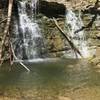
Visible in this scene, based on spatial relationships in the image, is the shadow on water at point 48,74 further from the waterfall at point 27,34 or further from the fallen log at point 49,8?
the fallen log at point 49,8

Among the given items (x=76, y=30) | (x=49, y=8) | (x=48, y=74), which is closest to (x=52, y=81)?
(x=48, y=74)

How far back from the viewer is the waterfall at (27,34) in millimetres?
18766

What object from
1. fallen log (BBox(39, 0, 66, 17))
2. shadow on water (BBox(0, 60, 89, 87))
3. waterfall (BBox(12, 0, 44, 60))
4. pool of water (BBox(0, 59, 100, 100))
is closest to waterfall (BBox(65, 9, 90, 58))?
fallen log (BBox(39, 0, 66, 17))

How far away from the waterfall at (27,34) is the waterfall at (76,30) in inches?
66.5

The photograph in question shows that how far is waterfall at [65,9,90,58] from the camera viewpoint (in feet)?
63.6

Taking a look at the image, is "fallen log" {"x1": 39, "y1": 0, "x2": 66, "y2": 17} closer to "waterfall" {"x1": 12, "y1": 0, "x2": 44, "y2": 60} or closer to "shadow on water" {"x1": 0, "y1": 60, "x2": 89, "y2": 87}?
"waterfall" {"x1": 12, "y1": 0, "x2": 44, "y2": 60}

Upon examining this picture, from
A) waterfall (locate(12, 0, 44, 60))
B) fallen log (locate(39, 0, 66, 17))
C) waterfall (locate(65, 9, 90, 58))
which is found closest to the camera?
waterfall (locate(12, 0, 44, 60))

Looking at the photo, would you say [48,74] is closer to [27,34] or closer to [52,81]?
[52,81]

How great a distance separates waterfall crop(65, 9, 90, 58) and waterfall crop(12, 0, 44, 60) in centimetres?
169

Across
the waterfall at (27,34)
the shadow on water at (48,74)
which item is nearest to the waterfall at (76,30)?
the waterfall at (27,34)

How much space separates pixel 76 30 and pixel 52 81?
6525mm

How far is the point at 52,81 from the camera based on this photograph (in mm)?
13820

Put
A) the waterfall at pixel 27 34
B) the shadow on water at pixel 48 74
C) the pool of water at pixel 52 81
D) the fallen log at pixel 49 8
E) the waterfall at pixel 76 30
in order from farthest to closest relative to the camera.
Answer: the waterfall at pixel 76 30, the fallen log at pixel 49 8, the waterfall at pixel 27 34, the shadow on water at pixel 48 74, the pool of water at pixel 52 81

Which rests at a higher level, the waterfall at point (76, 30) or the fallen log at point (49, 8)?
the fallen log at point (49, 8)
